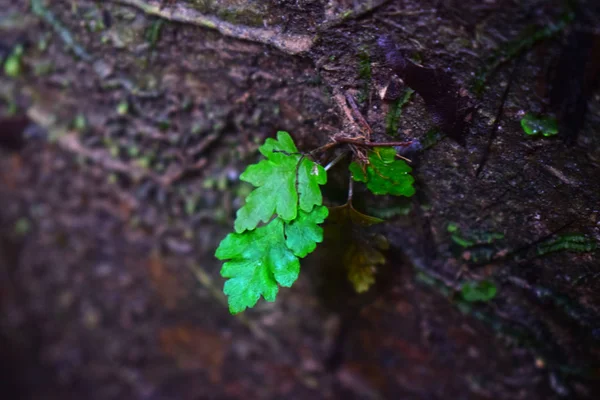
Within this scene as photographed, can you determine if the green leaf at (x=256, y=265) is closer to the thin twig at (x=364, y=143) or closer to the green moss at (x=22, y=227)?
the thin twig at (x=364, y=143)

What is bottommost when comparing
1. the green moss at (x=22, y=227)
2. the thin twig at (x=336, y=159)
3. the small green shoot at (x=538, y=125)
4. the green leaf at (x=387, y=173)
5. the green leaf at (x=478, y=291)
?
the green moss at (x=22, y=227)

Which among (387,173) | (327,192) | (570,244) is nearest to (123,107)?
(327,192)

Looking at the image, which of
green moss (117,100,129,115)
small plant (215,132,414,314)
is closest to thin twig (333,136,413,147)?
small plant (215,132,414,314)

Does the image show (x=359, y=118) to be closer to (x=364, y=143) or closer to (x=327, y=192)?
(x=364, y=143)

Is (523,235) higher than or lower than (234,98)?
lower

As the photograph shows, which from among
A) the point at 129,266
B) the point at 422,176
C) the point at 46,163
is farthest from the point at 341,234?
the point at 46,163

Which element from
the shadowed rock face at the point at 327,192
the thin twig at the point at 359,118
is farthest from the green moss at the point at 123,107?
the thin twig at the point at 359,118

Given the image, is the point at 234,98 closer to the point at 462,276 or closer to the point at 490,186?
the point at 490,186
